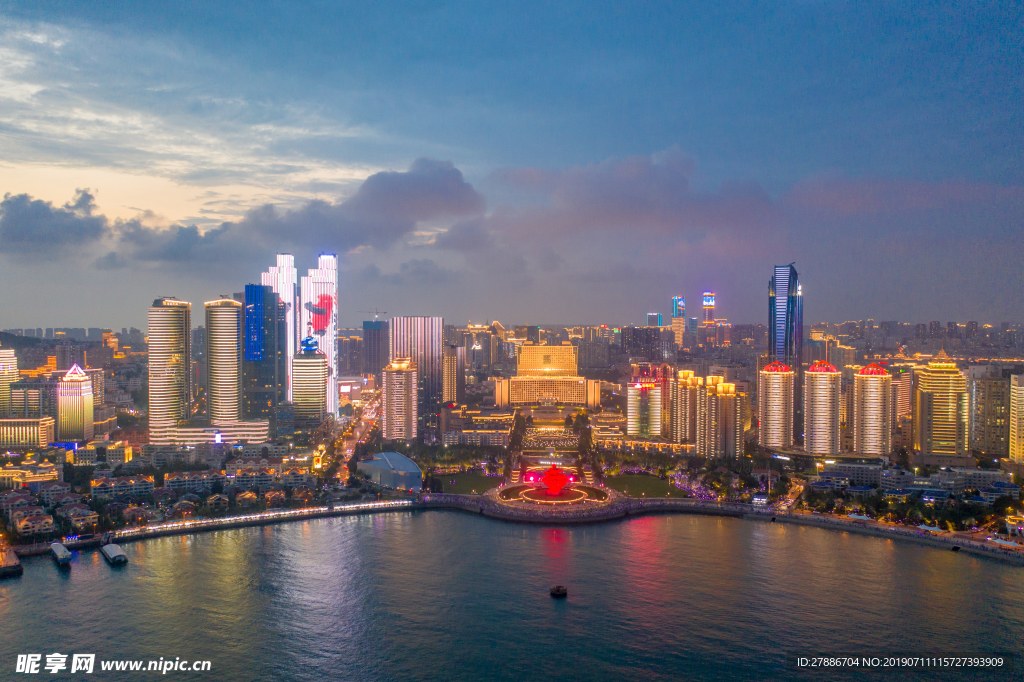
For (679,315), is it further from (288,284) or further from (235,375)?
(235,375)

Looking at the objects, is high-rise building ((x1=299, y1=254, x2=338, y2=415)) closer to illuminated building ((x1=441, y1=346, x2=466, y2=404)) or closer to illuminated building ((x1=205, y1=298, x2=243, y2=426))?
illuminated building ((x1=441, y1=346, x2=466, y2=404))

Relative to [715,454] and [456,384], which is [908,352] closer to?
[715,454]

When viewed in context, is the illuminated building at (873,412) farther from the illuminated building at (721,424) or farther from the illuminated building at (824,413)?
the illuminated building at (721,424)

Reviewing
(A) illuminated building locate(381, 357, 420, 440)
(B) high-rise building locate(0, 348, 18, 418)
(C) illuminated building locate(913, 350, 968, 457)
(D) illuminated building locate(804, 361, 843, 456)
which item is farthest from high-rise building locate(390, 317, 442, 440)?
(C) illuminated building locate(913, 350, 968, 457)

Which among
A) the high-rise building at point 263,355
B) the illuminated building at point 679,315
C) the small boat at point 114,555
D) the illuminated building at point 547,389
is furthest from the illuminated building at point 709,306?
the small boat at point 114,555

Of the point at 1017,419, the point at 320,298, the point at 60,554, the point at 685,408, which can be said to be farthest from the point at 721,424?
the point at 320,298

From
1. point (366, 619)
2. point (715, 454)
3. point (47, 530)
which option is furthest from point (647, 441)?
point (47, 530)

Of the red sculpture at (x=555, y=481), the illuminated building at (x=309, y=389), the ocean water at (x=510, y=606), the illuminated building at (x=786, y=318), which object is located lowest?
the ocean water at (x=510, y=606)

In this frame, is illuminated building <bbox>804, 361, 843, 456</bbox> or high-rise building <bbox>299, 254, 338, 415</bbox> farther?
high-rise building <bbox>299, 254, 338, 415</bbox>
